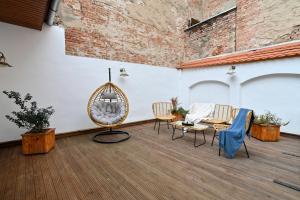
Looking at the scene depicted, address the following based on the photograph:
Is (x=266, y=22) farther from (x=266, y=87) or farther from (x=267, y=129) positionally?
(x=267, y=129)

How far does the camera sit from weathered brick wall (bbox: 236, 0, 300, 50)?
4805mm

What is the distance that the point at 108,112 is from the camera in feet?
13.8

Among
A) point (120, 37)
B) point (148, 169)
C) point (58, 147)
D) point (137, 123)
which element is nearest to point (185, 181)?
point (148, 169)

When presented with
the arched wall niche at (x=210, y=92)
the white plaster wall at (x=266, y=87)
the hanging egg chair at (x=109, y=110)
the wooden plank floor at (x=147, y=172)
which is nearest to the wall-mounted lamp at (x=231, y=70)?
the white plaster wall at (x=266, y=87)

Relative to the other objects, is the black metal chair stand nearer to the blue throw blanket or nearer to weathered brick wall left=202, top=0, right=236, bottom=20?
the blue throw blanket

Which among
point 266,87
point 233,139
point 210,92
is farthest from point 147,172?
point 210,92

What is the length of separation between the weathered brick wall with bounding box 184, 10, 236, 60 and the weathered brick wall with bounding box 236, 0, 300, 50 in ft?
0.96

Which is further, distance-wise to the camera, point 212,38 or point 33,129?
point 212,38

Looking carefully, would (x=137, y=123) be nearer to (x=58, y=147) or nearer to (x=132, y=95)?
(x=132, y=95)

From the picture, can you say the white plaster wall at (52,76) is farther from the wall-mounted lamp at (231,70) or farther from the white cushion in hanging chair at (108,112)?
the wall-mounted lamp at (231,70)

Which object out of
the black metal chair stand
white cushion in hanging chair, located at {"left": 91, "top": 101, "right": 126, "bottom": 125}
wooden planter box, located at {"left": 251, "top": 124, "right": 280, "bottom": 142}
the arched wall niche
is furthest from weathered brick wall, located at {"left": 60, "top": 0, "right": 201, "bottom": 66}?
wooden planter box, located at {"left": 251, "top": 124, "right": 280, "bottom": 142}

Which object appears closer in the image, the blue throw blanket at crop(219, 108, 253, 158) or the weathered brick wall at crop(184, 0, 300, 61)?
the blue throw blanket at crop(219, 108, 253, 158)

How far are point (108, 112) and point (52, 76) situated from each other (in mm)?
1622

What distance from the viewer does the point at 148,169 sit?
2.44 metres
